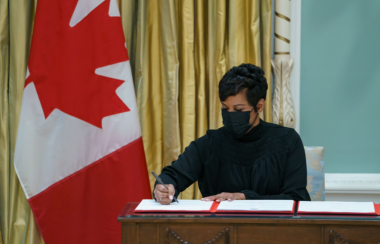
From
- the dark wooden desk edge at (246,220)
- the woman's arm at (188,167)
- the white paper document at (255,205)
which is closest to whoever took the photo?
the dark wooden desk edge at (246,220)

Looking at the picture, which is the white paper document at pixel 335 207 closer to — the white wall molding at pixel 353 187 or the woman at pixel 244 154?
the woman at pixel 244 154

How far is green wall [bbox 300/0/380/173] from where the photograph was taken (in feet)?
10.3

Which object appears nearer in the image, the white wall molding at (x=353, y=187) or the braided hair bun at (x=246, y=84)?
the braided hair bun at (x=246, y=84)

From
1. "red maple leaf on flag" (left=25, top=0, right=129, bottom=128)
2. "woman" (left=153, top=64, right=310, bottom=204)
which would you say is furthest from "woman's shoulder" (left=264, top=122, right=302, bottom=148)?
"red maple leaf on flag" (left=25, top=0, right=129, bottom=128)

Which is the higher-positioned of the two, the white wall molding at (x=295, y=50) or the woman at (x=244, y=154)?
the white wall molding at (x=295, y=50)

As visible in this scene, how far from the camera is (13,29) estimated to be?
2.98 m

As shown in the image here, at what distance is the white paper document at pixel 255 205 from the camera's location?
156cm

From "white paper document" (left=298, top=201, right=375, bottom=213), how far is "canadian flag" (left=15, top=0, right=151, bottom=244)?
1.41m

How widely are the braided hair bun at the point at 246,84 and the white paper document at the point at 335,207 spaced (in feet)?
1.91

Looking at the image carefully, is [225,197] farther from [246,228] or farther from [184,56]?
[184,56]

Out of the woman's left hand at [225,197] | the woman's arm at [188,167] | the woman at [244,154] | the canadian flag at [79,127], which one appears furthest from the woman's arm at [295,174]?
the canadian flag at [79,127]

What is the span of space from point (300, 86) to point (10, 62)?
2.00m

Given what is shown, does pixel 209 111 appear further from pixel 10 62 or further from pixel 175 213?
pixel 175 213

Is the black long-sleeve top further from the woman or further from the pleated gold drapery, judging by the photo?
the pleated gold drapery
